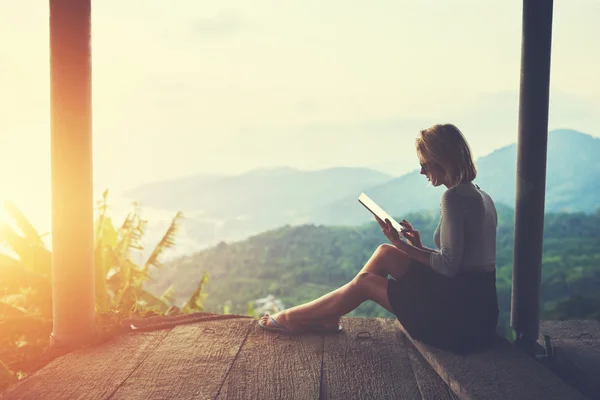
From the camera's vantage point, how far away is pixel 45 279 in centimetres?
416

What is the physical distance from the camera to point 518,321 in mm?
3262

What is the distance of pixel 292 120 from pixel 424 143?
11009 mm

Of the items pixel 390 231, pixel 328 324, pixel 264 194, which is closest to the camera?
pixel 390 231

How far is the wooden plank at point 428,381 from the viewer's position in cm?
261

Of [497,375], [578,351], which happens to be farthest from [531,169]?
[497,375]

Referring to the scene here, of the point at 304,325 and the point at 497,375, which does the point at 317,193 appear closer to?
the point at 304,325

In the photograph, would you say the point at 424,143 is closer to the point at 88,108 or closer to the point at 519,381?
the point at 519,381

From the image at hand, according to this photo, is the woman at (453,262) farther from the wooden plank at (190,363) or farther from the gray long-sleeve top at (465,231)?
the wooden plank at (190,363)

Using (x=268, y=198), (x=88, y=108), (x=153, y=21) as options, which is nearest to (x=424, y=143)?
(x=88, y=108)

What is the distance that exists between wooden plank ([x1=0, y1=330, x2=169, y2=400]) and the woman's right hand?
141 cm

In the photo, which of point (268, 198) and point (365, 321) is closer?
point (365, 321)

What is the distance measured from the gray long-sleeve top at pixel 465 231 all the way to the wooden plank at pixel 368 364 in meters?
0.50

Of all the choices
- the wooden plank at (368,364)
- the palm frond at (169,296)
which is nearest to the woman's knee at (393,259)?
the wooden plank at (368,364)

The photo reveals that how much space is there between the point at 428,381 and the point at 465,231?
2.24 ft
